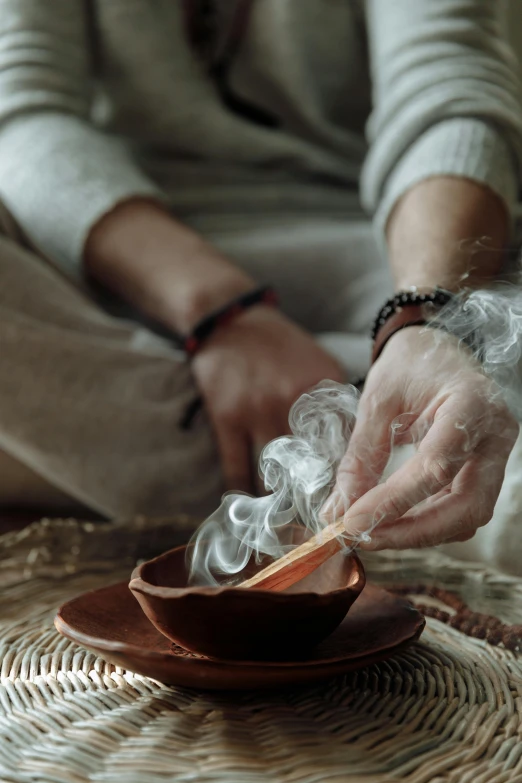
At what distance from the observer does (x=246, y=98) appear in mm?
1290

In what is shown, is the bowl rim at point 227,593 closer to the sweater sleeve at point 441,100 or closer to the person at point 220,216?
the person at point 220,216

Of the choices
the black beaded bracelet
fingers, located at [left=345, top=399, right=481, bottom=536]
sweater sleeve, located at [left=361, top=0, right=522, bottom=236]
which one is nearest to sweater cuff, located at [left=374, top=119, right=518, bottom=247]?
sweater sleeve, located at [left=361, top=0, right=522, bottom=236]

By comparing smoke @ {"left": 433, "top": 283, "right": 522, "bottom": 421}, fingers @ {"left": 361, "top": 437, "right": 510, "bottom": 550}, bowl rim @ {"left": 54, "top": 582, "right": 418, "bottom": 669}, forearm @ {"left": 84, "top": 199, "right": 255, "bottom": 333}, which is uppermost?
smoke @ {"left": 433, "top": 283, "right": 522, "bottom": 421}

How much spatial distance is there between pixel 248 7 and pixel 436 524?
39.9 inches

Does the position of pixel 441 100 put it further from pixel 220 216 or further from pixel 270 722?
pixel 270 722

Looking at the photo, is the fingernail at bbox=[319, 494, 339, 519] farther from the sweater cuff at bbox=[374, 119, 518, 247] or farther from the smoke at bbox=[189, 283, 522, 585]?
the sweater cuff at bbox=[374, 119, 518, 247]

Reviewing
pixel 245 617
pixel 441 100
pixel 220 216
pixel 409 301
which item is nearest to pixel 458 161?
pixel 441 100

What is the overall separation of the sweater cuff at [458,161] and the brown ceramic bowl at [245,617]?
0.58m

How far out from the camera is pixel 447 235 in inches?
31.4

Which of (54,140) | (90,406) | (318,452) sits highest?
(54,140)

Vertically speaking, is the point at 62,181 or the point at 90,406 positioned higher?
the point at 62,181

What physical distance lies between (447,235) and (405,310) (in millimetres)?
160

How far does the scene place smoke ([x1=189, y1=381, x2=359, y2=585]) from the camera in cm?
62

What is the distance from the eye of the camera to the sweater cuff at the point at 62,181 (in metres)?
1.07
